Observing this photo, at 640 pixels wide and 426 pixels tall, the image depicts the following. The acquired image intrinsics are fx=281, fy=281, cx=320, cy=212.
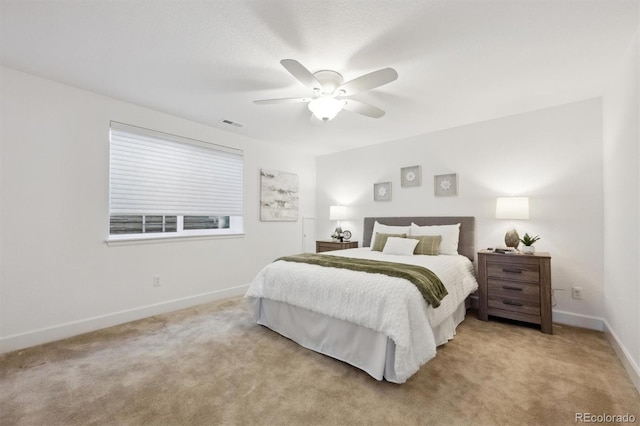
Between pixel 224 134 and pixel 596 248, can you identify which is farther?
pixel 224 134

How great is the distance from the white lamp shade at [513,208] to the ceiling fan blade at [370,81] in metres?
2.13

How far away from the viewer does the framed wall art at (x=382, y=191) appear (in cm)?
455

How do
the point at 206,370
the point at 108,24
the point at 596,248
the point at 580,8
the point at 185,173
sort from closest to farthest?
the point at 580,8, the point at 108,24, the point at 206,370, the point at 596,248, the point at 185,173

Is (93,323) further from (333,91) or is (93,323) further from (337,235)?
(337,235)

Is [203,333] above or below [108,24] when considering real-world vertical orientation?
below

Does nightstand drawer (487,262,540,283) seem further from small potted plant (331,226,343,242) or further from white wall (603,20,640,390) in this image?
small potted plant (331,226,343,242)

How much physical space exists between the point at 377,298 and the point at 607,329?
2464mm

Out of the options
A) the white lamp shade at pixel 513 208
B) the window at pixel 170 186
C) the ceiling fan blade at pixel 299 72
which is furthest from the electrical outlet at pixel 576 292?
the window at pixel 170 186

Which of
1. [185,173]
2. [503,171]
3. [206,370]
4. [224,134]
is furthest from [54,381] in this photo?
[503,171]

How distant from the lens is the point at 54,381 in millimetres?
1964

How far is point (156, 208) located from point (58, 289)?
1168 mm

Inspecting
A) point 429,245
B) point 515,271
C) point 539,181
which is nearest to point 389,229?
point 429,245

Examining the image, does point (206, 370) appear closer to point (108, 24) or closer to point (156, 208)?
point (156, 208)

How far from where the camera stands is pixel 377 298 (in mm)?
2023
